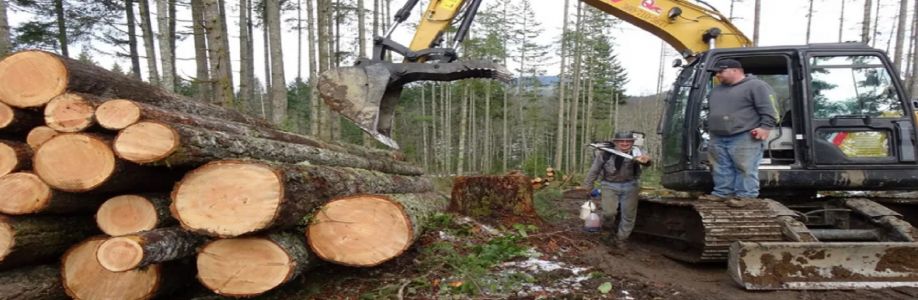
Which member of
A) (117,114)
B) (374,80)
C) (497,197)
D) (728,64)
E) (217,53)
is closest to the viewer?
(117,114)

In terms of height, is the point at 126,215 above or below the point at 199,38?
below

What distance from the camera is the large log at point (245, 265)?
331cm

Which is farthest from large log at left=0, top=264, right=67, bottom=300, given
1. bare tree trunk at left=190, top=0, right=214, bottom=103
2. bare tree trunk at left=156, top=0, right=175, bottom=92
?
bare tree trunk at left=156, top=0, right=175, bottom=92

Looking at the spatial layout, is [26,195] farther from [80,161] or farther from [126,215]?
[126,215]

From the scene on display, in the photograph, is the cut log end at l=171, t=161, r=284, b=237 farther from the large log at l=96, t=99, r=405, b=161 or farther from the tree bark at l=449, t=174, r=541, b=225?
the tree bark at l=449, t=174, r=541, b=225

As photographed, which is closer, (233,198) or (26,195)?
(233,198)

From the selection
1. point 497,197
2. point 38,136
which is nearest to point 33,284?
point 38,136

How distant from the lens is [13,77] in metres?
3.47

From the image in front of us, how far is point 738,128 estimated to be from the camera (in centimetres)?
468

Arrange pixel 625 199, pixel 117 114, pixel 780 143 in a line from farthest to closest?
pixel 625 199 → pixel 780 143 → pixel 117 114

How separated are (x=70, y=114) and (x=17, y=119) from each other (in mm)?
554

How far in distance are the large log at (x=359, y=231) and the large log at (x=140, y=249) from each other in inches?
31.4

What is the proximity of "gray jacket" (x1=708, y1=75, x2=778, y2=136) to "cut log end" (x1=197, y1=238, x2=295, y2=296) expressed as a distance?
3.81 m

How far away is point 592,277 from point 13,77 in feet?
14.0
